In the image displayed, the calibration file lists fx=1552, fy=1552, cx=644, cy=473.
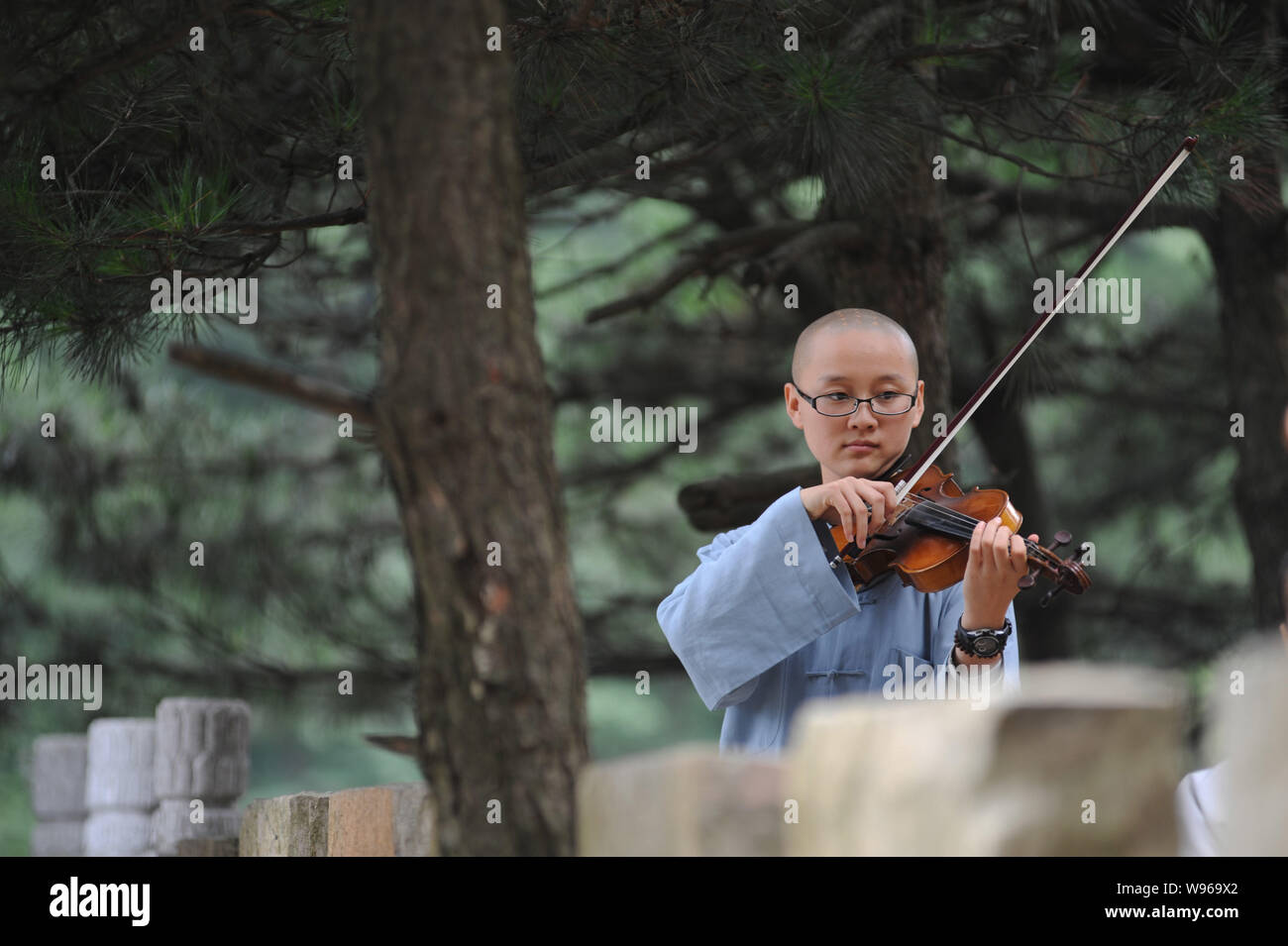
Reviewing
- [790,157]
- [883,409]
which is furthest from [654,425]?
[883,409]

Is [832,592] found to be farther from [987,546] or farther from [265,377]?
[265,377]

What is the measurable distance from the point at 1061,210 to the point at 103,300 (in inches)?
127

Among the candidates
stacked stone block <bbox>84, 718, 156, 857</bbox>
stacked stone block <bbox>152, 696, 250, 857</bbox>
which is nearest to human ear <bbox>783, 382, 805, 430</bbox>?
stacked stone block <bbox>152, 696, 250, 857</bbox>

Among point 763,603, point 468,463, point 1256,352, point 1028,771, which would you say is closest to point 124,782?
point 763,603

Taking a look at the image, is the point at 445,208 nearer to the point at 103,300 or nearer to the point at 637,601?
the point at 103,300

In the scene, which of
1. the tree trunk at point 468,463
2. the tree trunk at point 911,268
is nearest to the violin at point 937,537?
the tree trunk at point 468,463

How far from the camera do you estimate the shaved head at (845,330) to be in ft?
7.17

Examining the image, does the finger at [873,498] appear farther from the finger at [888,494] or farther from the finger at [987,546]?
the finger at [987,546]

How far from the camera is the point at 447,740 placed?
52.8 inches

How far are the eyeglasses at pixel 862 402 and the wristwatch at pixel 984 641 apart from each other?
368mm

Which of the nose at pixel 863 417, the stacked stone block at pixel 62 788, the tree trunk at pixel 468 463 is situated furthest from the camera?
the stacked stone block at pixel 62 788

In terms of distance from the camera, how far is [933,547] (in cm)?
220

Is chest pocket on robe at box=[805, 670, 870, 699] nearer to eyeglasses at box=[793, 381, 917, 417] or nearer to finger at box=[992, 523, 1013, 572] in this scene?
finger at box=[992, 523, 1013, 572]

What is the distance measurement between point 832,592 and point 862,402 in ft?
1.41
